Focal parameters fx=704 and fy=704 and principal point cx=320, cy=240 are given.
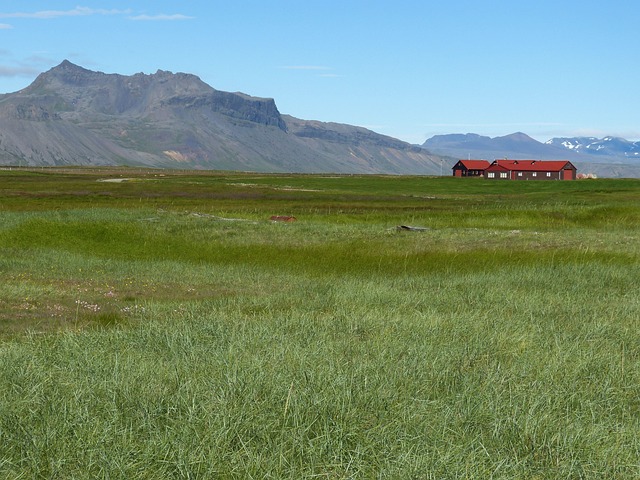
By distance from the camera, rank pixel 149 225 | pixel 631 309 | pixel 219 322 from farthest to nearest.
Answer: pixel 149 225, pixel 631 309, pixel 219 322

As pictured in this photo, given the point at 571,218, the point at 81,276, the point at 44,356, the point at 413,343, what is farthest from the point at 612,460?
the point at 571,218

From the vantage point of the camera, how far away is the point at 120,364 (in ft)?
40.6

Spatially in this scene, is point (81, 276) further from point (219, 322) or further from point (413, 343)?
point (413, 343)

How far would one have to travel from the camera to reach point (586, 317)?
18.5 metres

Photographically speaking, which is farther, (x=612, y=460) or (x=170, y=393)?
(x=170, y=393)

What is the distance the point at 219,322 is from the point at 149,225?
2982 cm

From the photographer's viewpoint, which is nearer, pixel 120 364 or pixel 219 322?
pixel 120 364

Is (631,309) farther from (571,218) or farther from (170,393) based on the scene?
(571,218)

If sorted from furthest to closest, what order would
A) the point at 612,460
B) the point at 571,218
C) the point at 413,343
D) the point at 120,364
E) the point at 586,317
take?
the point at 571,218 → the point at 586,317 → the point at 413,343 → the point at 120,364 → the point at 612,460

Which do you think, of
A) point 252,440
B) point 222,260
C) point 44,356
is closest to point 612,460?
point 252,440

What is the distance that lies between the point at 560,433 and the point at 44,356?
9201 mm

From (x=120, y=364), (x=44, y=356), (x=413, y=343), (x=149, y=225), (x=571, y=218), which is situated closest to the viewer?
(x=120, y=364)

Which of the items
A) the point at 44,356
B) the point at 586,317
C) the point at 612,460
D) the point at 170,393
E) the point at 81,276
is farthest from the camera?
the point at 81,276

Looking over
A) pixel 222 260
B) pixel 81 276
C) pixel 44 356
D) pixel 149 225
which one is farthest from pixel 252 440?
pixel 149 225
